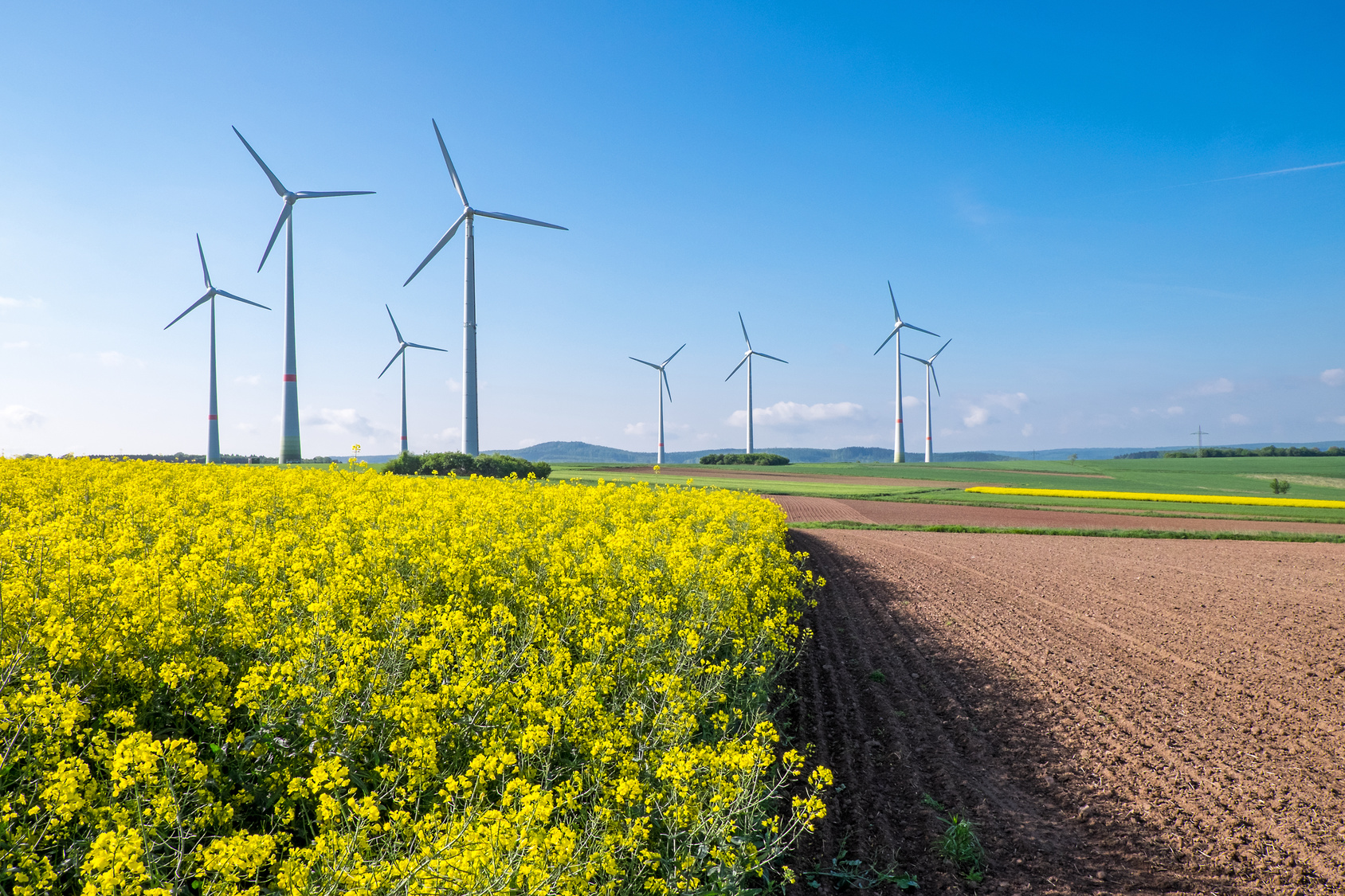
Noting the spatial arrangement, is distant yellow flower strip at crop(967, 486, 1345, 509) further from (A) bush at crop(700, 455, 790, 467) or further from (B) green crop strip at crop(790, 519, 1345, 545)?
(A) bush at crop(700, 455, 790, 467)

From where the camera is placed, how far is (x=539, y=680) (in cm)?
539

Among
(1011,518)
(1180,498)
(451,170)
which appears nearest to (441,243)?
(451,170)

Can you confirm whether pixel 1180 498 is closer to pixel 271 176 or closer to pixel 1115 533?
pixel 1115 533

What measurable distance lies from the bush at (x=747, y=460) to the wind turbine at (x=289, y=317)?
50.4 m

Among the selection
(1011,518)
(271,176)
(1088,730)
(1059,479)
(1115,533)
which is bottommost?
(1088,730)

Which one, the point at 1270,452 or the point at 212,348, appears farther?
the point at 1270,452

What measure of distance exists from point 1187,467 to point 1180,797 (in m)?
101

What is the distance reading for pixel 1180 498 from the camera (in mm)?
49969

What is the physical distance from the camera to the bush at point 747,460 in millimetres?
90812

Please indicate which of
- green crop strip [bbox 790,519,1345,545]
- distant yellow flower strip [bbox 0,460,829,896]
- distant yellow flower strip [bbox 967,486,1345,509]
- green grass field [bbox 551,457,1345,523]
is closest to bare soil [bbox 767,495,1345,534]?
green crop strip [bbox 790,519,1345,545]

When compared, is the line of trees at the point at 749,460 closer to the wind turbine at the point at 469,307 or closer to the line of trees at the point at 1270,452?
the wind turbine at the point at 469,307

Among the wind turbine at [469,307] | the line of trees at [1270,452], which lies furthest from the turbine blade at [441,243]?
the line of trees at [1270,452]

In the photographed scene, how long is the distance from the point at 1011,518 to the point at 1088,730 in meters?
28.7

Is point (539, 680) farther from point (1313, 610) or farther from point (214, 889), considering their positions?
point (1313, 610)
